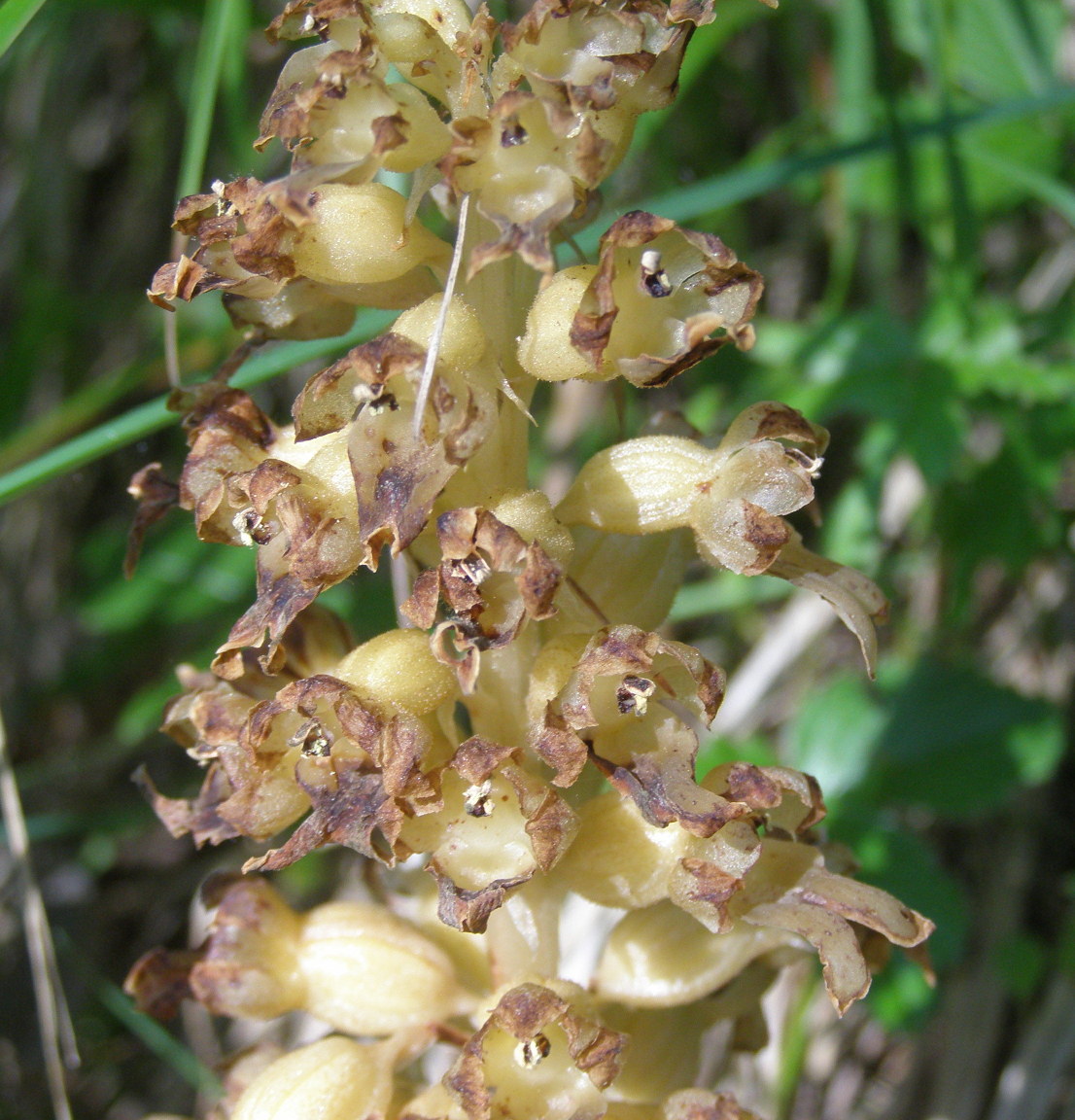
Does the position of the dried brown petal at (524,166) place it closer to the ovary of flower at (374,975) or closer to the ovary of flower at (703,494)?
the ovary of flower at (703,494)

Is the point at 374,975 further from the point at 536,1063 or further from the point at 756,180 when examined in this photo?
the point at 756,180

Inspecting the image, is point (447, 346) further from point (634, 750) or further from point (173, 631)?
point (173, 631)

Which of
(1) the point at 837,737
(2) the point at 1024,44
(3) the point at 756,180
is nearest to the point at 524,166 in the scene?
(3) the point at 756,180

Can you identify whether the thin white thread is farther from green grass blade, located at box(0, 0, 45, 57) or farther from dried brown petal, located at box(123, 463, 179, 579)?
green grass blade, located at box(0, 0, 45, 57)

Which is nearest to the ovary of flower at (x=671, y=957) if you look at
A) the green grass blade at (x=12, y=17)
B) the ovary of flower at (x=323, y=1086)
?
the ovary of flower at (x=323, y=1086)

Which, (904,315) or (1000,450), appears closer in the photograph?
(1000,450)

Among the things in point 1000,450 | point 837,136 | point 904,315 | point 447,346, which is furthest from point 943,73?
point 447,346
